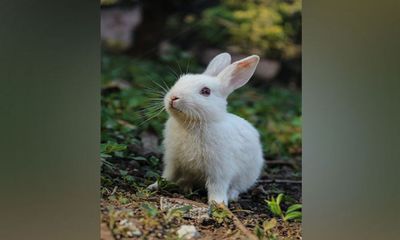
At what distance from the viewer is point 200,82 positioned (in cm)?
263

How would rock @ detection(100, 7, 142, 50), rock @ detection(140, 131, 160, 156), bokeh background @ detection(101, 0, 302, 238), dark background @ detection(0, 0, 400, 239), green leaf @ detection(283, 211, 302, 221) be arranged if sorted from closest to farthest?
dark background @ detection(0, 0, 400, 239), green leaf @ detection(283, 211, 302, 221), rock @ detection(140, 131, 160, 156), bokeh background @ detection(101, 0, 302, 238), rock @ detection(100, 7, 142, 50)

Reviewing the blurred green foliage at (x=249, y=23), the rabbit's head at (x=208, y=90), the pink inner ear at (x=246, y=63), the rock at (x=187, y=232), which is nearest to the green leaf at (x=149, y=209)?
the rock at (x=187, y=232)

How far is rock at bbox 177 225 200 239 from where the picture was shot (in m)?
2.51

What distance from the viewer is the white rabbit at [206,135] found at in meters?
2.58

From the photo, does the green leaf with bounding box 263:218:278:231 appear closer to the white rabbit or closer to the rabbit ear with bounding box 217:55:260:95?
the white rabbit

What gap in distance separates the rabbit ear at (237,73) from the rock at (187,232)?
724mm

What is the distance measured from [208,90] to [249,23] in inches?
66.5

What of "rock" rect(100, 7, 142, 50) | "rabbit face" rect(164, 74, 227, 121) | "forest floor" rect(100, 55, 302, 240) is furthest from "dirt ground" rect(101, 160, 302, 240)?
"rock" rect(100, 7, 142, 50)

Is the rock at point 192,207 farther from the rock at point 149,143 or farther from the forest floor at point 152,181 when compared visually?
the rock at point 149,143

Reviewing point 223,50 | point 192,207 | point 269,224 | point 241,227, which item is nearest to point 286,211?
point 269,224
